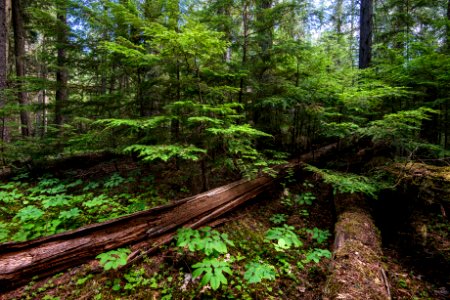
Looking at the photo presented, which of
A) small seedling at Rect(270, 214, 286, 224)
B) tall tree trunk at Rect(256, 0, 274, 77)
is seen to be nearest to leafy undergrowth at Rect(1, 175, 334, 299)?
small seedling at Rect(270, 214, 286, 224)

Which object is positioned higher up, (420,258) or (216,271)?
(216,271)

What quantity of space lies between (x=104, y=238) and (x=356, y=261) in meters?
3.86

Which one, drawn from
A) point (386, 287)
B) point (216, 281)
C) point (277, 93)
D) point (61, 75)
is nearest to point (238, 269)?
point (216, 281)

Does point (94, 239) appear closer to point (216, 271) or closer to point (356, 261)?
point (216, 271)

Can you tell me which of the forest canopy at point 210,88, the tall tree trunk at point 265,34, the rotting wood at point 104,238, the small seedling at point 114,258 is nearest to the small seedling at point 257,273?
the rotting wood at point 104,238

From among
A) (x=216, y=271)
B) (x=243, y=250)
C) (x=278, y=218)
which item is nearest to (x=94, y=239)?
(x=216, y=271)

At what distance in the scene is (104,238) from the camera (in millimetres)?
3594

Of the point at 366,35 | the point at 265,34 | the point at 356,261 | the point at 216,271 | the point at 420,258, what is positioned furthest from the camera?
the point at 366,35

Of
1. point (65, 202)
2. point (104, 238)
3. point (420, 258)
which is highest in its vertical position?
point (65, 202)

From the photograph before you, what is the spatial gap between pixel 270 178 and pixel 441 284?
3.46 metres

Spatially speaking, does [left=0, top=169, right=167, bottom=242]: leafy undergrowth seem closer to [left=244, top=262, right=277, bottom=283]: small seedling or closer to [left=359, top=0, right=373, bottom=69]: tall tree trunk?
[left=244, top=262, right=277, bottom=283]: small seedling

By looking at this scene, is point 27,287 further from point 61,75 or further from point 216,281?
point 61,75

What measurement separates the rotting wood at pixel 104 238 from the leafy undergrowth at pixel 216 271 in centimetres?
17

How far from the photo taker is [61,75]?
8.54m
